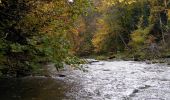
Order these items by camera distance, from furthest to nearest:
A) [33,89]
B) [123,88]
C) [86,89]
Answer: [123,88] → [86,89] → [33,89]

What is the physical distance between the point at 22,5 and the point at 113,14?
44.1 metres

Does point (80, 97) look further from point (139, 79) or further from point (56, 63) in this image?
point (139, 79)

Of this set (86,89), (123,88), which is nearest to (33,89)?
(86,89)

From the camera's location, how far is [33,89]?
53.9 feet

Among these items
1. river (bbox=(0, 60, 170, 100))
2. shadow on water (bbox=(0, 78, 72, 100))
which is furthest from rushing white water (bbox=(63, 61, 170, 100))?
shadow on water (bbox=(0, 78, 72, 100))

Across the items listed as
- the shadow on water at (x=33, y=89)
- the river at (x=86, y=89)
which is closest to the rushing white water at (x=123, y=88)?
the river at (x=86, y=89)

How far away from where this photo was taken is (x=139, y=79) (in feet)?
69.8

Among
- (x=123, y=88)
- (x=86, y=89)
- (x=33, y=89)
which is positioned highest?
(x=33, y=89)

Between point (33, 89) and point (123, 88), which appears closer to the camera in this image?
point (33, 89)

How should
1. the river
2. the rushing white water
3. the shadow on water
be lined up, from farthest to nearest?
the rushing white water, the river, the shadow on water

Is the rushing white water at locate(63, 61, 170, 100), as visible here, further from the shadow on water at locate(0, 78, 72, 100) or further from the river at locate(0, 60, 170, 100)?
the shadow on water at locate(0, 78, 72, 100)

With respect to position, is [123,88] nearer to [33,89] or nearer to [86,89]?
[86,89]

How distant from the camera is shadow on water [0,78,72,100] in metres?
14.5

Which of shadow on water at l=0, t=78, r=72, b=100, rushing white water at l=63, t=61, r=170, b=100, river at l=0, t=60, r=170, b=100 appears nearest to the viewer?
shadow on water at l=0, t=78, r=72, b=100
